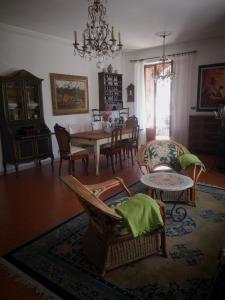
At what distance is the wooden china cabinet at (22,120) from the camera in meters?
4.44

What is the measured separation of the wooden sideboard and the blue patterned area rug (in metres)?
3.49

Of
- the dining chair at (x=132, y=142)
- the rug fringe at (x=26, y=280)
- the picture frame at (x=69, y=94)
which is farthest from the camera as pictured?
the picture frame at (x=69, y=94)

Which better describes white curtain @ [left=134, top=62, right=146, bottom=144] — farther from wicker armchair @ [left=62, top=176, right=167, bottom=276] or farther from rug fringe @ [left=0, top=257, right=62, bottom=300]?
rug fringe @ [left=0, top=257, right=62, bottom=300]

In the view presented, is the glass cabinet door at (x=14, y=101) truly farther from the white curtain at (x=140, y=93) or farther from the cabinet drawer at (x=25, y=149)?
the white curtain at (x=140, y=93)

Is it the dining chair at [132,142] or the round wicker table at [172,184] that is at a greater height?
the dining chair at [132,142]

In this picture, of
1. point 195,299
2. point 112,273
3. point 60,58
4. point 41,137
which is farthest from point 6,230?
point 60,58

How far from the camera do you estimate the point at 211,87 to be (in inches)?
231

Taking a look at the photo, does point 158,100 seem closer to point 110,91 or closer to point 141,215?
point 110,91

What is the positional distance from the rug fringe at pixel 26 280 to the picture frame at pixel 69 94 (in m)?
3.99

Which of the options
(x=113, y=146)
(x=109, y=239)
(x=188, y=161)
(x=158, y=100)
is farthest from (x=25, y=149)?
(x=158, y=100)

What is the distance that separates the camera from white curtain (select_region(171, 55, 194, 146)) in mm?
6129

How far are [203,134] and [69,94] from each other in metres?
3.47

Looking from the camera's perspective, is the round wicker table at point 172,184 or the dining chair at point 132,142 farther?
the dining chair at point 132,142

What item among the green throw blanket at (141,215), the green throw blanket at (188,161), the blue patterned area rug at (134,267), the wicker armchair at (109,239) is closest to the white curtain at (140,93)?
the green throw blanket at (188,161)
